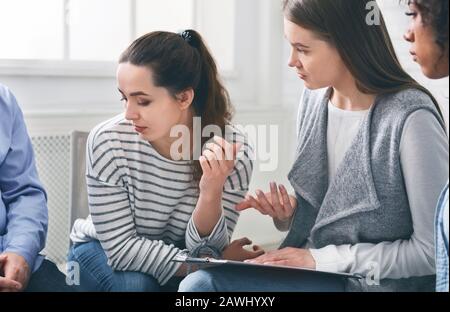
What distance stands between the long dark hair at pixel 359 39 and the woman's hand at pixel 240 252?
34cm

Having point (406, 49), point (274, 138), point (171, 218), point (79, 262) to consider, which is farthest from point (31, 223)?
point (406, 49)

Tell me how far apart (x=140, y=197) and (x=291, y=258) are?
28 cm

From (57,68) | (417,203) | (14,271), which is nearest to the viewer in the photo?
(417,203)

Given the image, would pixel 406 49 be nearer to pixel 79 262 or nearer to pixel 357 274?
pixel 357 274

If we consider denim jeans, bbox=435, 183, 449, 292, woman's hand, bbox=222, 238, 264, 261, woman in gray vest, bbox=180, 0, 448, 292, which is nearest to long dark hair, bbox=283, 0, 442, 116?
woman in gray vest, bbox=180, 0, 448, 292

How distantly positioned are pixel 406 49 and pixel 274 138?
0.94ft

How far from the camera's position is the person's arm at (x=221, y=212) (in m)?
1.14

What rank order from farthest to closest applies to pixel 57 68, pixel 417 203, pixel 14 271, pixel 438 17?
pixel 57 68 < pixel 14 271 < pixel 417 203 < pixel 438 17

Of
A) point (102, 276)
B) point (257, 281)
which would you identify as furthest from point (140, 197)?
point (257, 281)

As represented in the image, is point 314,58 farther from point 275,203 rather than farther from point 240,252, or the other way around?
point 240,252

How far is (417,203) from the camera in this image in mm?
996

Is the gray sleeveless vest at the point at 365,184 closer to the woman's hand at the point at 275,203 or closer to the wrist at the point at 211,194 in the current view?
the woman's hand at the point at 275,203

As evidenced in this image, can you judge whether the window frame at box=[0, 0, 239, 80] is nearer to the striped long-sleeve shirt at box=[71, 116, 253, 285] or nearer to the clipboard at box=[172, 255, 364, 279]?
the striped long-sleeve shirt at box=[71, 116, 253, 285]

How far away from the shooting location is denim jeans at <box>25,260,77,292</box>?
112cm
